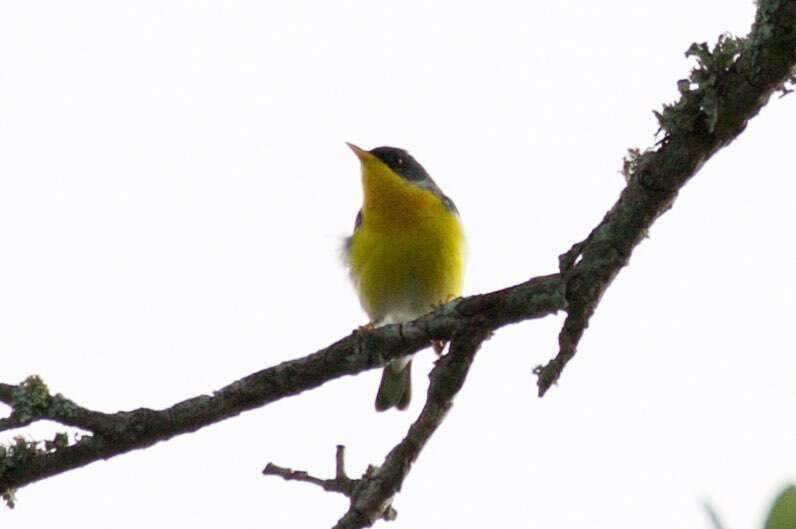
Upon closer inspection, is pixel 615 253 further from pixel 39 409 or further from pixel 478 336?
pixel 39 409

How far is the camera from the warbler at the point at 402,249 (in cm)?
776

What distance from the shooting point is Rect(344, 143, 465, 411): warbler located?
7762 millimetres

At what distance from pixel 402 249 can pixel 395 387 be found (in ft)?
5.01

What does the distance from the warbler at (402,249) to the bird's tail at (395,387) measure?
0.06 metres

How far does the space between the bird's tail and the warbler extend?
65 millimetres

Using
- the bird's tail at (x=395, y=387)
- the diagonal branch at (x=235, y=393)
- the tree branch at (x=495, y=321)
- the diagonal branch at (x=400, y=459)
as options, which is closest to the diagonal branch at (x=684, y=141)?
the tree branch at (x=495, y=321)

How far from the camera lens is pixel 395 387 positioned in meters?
8.75

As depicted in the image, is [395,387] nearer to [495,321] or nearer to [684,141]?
[495,321]

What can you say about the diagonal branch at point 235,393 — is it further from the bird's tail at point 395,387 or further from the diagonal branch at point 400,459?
the bird's tail at point 395,387

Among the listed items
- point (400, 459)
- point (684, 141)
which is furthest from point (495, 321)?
point (684, 141)

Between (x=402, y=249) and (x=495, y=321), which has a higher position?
(x=402, y=249)

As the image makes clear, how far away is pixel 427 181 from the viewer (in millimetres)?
8992

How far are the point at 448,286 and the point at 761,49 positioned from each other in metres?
4.68

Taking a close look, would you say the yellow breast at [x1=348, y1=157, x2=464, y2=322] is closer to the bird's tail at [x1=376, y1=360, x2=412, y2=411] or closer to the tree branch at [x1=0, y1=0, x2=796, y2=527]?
the bird's tail at [x1=376, y1=360, x2=412, y2=411]
